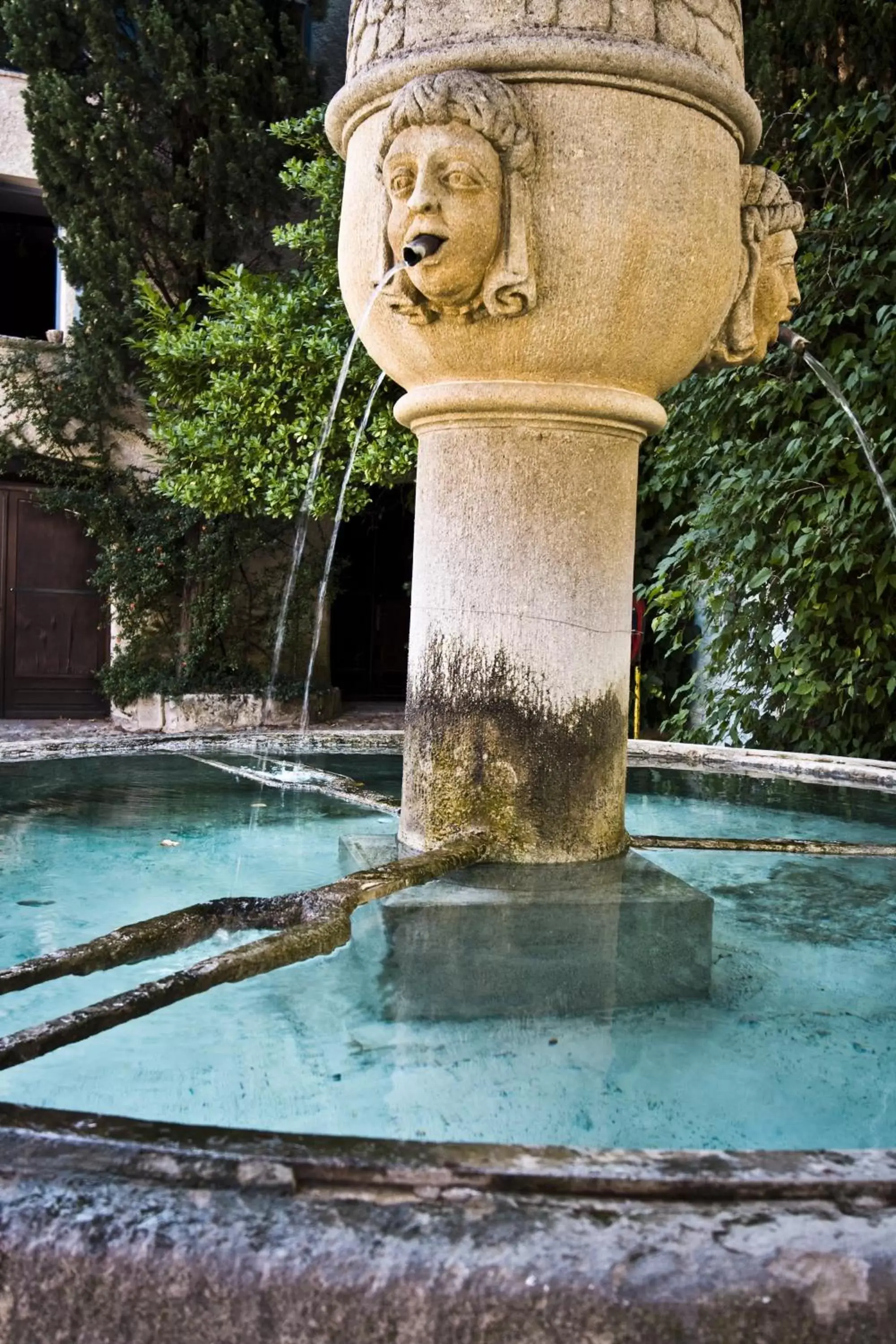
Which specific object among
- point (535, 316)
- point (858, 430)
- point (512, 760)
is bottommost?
point (512, 760)

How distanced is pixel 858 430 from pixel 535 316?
2.14 m

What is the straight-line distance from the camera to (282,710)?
33.9 feet

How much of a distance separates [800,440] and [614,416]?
351 cm

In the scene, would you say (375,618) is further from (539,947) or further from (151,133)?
(539,947)

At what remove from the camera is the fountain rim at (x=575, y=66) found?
2.24 metres

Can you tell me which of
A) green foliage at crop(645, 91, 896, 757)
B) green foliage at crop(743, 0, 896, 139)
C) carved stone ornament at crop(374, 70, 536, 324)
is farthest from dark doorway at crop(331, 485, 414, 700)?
carved stone ornament at crop(374, 70, 536, 324)

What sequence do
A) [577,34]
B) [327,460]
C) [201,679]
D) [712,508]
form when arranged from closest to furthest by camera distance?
[577,34], [712,508], [327,460], [201,679]

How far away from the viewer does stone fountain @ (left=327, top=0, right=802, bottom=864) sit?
2.25 metres

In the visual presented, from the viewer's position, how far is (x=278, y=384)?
7.99 metres

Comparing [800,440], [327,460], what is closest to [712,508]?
[800,440]

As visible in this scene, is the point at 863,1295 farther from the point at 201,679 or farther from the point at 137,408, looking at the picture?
the point at 137,408

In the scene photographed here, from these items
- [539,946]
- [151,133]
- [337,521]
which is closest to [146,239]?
[151,133]

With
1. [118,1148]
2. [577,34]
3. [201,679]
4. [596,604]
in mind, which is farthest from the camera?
[201,679]

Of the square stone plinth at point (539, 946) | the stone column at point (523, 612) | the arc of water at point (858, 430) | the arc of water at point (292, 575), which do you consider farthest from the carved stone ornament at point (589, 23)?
the arc of water at point (292, 575)
